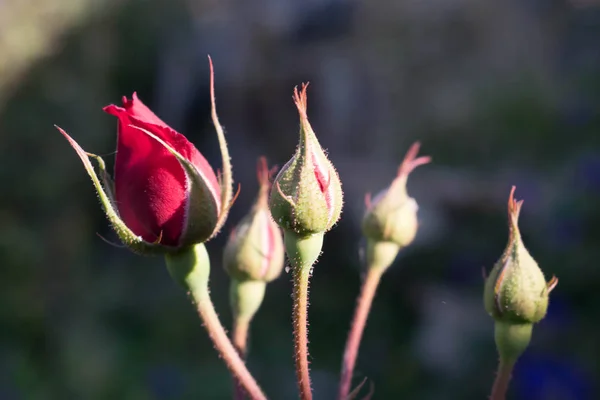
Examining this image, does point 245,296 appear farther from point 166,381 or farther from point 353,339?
point 166,381

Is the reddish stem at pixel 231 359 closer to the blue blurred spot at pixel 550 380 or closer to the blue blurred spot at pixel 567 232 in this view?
the blue blurred spot at pixel 550 380

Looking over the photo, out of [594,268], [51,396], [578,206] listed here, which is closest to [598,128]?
[578,206]

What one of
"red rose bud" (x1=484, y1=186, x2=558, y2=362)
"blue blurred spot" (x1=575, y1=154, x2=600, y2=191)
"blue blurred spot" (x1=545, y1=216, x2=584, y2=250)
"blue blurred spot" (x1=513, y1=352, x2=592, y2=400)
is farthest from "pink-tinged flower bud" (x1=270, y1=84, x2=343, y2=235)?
"blue blurred spot" (x1=575, y1=154, x2=600, y2=191)

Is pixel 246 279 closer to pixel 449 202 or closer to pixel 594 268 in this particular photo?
pixel 594 268

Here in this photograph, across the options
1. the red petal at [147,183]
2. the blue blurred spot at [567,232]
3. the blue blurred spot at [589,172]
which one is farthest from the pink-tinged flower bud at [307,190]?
the blue blurred spot at [589,172]

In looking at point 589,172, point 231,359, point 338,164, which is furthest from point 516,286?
point 338,164

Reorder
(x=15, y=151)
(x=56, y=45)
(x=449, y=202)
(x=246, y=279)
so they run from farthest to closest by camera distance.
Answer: (x=56, y=45) → (x=15, y=151) → (x=449, y=202) → (x=246, y=279)

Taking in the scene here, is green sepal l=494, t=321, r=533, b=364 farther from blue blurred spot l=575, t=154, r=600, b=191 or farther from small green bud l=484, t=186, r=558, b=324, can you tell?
blue blurred spot l=575, t=154, r=600, b=191
